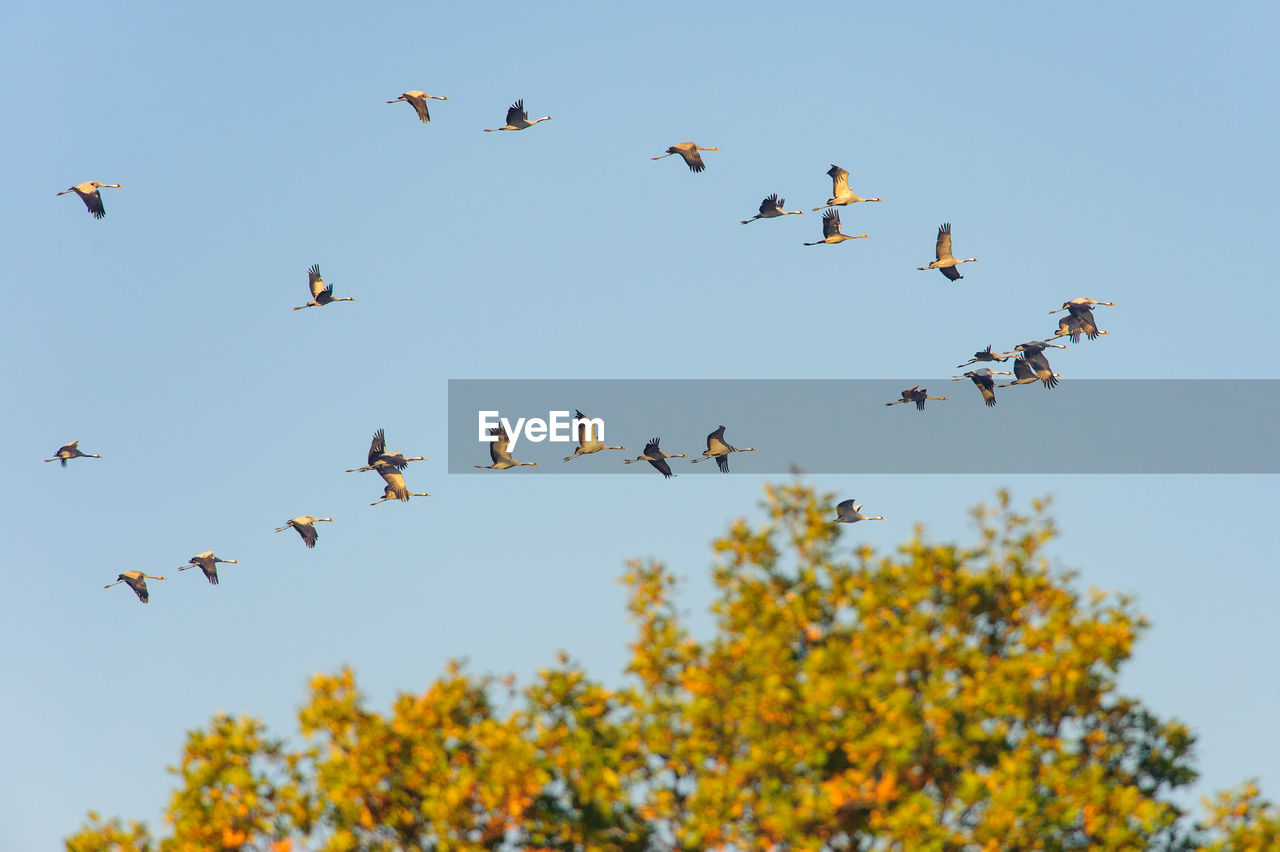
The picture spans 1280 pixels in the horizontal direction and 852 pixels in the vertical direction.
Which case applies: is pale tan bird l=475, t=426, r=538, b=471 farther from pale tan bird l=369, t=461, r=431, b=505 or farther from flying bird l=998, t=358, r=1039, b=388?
flying bird l=998, t=358, r=1039, b=388

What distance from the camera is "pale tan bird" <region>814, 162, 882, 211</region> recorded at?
46.9 meters

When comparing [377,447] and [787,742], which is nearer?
[787,742]

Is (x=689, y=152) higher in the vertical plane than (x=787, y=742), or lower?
higher

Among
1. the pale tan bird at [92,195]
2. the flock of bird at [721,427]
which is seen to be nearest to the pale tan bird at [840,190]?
the flock of bird at [721,427]

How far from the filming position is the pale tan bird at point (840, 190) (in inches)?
1847

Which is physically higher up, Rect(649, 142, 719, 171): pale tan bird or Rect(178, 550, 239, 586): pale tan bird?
Rect(649, 142, 719, 171): pale tan bird

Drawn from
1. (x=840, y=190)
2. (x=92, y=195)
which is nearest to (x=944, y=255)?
(x=840, y=190)

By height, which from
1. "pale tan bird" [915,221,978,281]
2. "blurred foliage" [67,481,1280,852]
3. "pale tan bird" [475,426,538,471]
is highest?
"pale tan bird" [915,221,978,281]

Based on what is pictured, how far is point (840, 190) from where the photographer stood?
47.2 m

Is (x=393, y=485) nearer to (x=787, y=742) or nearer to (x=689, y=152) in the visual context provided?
(x=689, y=152)

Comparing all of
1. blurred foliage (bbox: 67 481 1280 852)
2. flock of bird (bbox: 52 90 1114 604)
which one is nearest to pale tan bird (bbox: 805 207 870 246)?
flock of bird (bbox: 52 90 1114 604)

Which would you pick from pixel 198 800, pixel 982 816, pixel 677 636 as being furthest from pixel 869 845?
pixel 198 800

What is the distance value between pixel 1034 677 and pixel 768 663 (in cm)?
356

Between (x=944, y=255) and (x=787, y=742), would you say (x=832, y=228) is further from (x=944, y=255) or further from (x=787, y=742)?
(x=787, y=742)
